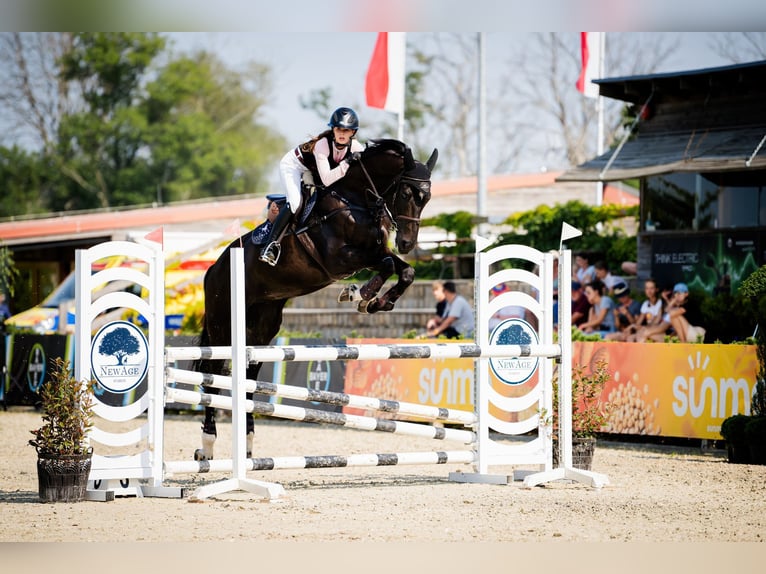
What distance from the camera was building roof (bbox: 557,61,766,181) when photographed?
11.7 m

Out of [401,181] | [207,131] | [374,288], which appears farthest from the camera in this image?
[207,131]

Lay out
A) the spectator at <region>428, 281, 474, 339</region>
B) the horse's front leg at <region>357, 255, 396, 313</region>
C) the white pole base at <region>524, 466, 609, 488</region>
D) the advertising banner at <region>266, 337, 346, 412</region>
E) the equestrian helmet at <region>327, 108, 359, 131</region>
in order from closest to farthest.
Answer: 1. the horse's front leg at <region>357, 255, 396, 313</region>
2. the equestrian helmet at <region>327, 108, 359, 131</region>
3. the white pole base at <region>524, 466, 609, 488</region>
4. the advertising banner at <region>266, 337, 346, 412</region>
5. the spectator at <region>428, 281, 474, 339</region>

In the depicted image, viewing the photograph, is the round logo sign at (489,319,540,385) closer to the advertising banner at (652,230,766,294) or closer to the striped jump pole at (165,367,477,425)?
the striped jump pole at (165,367,477,425)

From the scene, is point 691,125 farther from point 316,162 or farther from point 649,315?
point 316,162

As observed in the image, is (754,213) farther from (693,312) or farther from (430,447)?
(430,447)

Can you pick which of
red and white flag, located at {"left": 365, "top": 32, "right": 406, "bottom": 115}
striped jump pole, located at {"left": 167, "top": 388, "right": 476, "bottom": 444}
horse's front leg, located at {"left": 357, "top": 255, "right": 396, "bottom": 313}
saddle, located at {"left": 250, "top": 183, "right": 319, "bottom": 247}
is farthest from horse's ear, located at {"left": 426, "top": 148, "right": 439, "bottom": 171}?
red and white flag, located at {"left": 365, "top": 32, "right": 406, "bottom": 115}

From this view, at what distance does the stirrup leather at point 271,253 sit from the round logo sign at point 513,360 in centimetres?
152

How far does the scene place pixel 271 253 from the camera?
6.64 metres

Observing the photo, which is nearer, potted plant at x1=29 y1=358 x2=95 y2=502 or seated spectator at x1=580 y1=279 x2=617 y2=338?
potted plant at x1=29 y1=358 x2=95 y2=502

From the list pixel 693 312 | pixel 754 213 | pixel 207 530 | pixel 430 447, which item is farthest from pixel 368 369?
pixel 207 530

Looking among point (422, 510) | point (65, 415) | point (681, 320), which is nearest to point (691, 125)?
point (681, 320)

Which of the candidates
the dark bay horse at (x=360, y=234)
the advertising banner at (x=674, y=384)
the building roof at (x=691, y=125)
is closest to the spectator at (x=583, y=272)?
the building roof at (x=691, y=125)

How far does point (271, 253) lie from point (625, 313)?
5.65 metres

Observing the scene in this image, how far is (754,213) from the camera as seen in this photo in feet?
39.5
